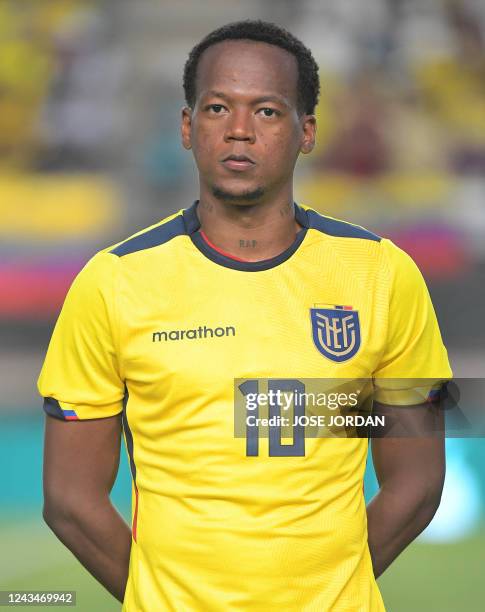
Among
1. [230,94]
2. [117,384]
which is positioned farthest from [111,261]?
[230,94]

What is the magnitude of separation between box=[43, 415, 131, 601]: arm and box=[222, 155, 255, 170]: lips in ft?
1.66

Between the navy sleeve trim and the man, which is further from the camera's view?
the navy sleeve trim

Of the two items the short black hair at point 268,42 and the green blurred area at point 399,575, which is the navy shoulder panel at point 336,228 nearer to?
the short black hair at point 268,42

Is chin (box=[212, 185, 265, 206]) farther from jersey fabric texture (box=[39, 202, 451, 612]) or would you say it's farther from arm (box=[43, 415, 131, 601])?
arm (box=[43, 415, 131, 601])

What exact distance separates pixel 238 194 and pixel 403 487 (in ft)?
2.23

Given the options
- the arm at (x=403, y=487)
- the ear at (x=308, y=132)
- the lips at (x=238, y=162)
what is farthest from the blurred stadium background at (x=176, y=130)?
the lips at (x=238, y=162)

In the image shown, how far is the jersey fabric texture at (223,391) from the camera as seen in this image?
5.78ft

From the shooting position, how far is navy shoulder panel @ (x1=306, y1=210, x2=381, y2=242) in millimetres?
2018

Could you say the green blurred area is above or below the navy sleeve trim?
below

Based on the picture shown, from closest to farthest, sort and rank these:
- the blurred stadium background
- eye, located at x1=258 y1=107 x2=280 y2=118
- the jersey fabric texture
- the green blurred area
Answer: the jersey fabric texture
eye, located at x1=258 y1=107 x2=280 y2=118
the green blurred area
the blurred stadium background

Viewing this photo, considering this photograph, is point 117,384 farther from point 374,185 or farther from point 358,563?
point 374,185

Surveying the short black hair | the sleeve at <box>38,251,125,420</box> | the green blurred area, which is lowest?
the green blurred area

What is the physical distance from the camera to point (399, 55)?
10102mm

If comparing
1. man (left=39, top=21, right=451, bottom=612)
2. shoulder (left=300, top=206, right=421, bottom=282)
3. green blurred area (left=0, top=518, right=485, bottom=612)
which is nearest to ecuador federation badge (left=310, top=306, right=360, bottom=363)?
man (left=39, top=21, right=451, bottom=612)
